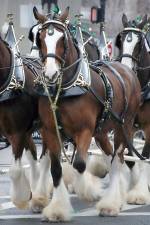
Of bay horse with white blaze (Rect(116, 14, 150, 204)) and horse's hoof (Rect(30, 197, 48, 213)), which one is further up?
bay horse with white blaze (Rect(116, 14, 150, 204))

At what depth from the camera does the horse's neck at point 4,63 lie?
868 centimetres

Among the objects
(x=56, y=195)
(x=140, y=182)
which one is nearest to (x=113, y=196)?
(x=56, y=195)

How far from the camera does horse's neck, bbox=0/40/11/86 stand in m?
8.68

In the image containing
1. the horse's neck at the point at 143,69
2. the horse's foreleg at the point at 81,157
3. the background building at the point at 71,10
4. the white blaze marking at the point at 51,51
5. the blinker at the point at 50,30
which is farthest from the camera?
the background building at the point at 71,10

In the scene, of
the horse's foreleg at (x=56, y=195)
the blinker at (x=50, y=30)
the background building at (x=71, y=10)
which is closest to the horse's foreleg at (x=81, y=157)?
the horse's foreleg at (x=56, y=195)

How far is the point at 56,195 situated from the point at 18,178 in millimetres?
609

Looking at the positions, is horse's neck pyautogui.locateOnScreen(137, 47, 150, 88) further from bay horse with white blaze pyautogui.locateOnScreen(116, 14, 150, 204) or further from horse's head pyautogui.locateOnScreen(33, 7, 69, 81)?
horse's head pyautogui.locateOnScreen(33, 7, 69, 81)

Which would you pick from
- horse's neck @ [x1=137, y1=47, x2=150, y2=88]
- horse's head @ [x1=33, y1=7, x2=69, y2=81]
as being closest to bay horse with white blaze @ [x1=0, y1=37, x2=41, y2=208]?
horse's head @ [x1=33, y1=7, x2=69, y2=81]

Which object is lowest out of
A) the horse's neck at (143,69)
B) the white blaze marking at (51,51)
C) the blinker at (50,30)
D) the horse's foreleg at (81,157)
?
→ the horse's foreleg at (81,157)

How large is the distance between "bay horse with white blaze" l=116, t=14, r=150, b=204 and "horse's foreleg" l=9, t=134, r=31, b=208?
1683mm

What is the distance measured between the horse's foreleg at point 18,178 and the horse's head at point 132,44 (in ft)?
7.05

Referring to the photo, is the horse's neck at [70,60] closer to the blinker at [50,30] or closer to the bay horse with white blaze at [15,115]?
the blinker at [50,30]

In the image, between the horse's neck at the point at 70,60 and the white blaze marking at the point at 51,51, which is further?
the horse's neck at the point at 70,60

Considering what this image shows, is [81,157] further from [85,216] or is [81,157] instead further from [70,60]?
[70,60]
